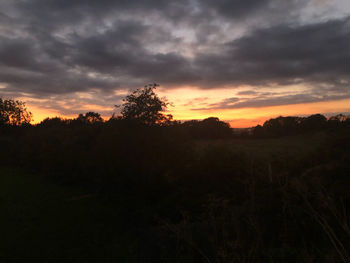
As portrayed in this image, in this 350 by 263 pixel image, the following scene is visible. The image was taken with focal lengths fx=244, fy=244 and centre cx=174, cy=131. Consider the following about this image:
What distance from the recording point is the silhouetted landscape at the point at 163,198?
6.58m

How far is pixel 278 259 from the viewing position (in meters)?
5.34

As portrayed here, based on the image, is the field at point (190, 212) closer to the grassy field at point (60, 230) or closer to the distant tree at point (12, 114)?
the grassy field at point (60, 230)

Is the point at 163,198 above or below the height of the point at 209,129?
below

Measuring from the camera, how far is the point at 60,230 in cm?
1081

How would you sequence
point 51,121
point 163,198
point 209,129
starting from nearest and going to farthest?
point 163,198 < point 209,129 < point 51,121

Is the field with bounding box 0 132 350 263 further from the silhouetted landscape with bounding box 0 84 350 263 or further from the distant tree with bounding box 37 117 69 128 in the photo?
the distant tree with bounding box 37 117 69 128

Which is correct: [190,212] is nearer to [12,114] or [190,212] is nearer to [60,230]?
[60,230]

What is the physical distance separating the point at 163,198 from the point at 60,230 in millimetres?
5025

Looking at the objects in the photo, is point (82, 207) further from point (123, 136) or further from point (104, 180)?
point (123, 136)

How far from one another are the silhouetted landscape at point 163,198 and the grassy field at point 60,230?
40 mm

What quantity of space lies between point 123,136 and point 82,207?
4824 millimetres

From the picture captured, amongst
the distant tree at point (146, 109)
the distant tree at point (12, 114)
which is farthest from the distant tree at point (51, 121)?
the distant tree at point (146, 109)

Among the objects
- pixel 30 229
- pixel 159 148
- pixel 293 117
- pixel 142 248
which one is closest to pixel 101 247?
pixel 142 248

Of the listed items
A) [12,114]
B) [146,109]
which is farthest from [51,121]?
[146,109]
